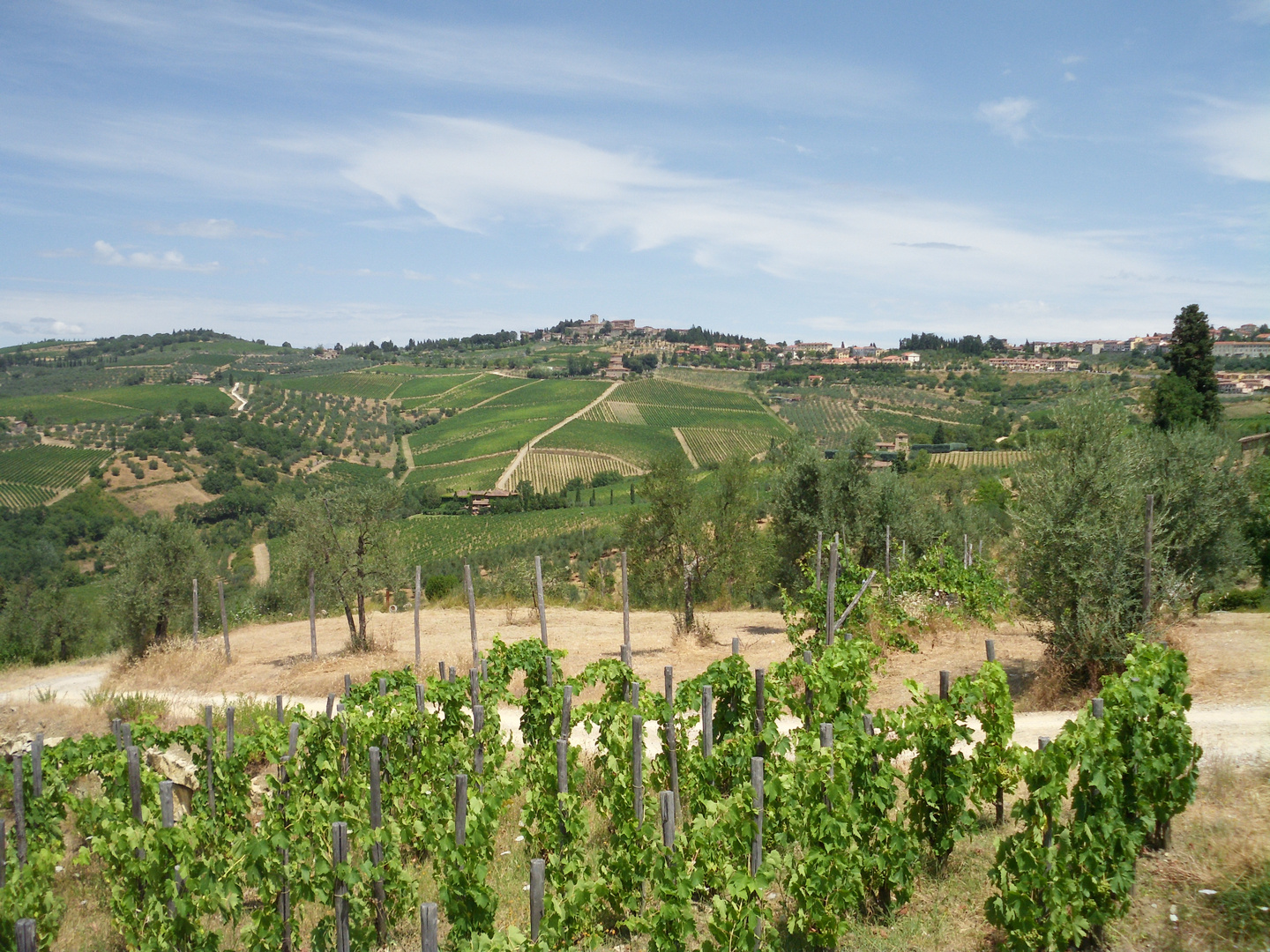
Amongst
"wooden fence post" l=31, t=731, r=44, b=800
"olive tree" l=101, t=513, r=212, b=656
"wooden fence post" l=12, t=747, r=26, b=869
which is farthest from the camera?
"olive tree" l=101, t=513, r=212, b=656

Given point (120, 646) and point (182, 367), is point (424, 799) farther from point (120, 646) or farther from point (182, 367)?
point (182, 367)

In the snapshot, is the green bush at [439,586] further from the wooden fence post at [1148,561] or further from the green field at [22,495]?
the green field at [22,495]

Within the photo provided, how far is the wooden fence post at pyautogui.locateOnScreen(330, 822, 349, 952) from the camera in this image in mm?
5938

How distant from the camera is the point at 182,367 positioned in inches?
6083

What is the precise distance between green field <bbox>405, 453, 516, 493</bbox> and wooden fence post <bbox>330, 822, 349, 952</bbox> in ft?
246

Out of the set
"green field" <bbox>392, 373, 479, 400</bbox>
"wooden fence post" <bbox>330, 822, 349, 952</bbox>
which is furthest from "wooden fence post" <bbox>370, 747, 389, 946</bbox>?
"green field" <bbox>392, 373, 479, 400</bbox>

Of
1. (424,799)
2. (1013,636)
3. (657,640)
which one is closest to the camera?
(424,799)

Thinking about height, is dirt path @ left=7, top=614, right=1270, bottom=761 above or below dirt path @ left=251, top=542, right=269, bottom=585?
above

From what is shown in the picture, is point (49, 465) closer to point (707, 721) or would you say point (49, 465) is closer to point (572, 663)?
point (572, 663)

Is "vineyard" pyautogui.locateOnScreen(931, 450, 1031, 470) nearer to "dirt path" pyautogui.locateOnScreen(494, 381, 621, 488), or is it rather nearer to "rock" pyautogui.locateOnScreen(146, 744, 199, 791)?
"dirt path" pyautogui.locateOnScreen(494, 381, 621, 488)

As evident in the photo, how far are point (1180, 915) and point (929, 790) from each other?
6.05 feet

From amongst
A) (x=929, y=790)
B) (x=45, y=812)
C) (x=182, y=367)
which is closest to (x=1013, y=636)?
(x=929, y=790)

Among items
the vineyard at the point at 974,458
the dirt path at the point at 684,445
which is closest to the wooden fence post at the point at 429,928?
the vineyard at the point at 974,458

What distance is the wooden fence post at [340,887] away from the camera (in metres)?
5.94
